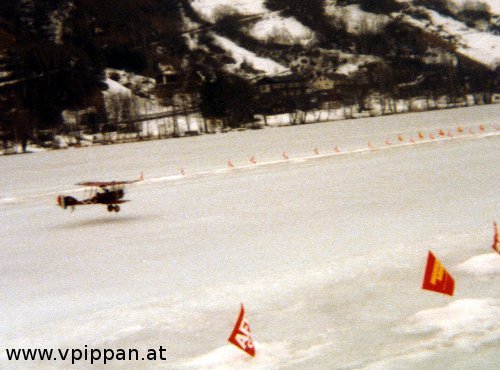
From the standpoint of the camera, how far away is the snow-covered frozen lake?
7.00 metres

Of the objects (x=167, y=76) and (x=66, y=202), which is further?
(x=167, y=76)

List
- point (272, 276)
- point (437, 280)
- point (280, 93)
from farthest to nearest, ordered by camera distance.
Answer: point (280, 93) → point (272, 276) → point (437, 280)

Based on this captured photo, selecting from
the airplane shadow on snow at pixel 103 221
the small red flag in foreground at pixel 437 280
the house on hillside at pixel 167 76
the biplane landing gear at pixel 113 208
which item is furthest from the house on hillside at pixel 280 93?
the small red flag in foreground at pixel 437 280

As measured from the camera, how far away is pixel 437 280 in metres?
8.33

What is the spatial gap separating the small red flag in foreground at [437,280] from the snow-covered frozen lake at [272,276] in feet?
0.47

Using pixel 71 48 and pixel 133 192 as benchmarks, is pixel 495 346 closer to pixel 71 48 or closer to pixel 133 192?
pixel 133 192

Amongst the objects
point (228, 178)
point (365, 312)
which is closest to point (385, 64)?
point (228, 178)

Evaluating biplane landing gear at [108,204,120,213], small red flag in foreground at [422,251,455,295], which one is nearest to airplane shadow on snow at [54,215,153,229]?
biplane landing gear at [108,204,120,213]

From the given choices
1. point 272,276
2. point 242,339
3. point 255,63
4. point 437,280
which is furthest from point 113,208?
point 255,63

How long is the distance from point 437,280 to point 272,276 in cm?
261

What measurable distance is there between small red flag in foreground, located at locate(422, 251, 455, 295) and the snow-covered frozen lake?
0.14 meters

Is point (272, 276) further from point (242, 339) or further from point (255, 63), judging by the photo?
point (255, 63)

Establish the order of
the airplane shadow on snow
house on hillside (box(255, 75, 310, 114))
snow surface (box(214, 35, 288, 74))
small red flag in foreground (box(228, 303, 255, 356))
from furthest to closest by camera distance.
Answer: snow surface (box(214, 35, 288, 74)) < house on hillside (box(255, 75, 310, 114)) < the airplane shadow on snow < small red flag in foreground (box(228, 303, 255, 356))

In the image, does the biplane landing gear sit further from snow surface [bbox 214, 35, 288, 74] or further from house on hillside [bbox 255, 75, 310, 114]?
snow surface [bbox 214, 35, 288, 74]
